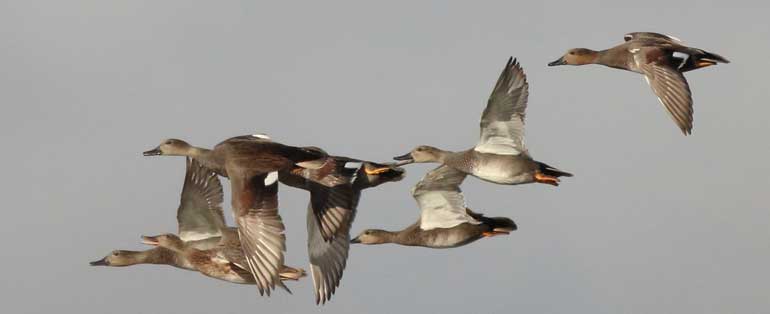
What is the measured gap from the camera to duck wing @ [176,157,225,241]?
2683cm

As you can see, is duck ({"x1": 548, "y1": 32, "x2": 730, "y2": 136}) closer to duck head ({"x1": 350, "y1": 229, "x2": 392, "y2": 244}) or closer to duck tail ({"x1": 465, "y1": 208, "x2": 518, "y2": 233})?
duck tail ({"x1": 465, "y1": 208, "x2": 518, "y2": 233})

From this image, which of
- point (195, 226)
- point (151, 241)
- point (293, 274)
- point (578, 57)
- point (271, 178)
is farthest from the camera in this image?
point (578, 57)

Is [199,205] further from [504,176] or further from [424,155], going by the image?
[504,176]

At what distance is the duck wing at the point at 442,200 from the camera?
25.9 meters

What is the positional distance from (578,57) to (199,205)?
6597mm

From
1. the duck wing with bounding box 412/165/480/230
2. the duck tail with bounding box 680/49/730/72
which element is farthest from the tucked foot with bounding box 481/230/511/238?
the duck tail with bounding box 680/49/730/72

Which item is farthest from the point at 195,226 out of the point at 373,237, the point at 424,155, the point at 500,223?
the point at 500,223

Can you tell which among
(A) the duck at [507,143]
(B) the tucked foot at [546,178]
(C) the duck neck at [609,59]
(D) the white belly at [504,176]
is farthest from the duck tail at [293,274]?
(C) the duck neck at [609,59]

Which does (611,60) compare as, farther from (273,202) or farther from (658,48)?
(273,202)

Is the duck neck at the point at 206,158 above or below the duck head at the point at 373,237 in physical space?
above

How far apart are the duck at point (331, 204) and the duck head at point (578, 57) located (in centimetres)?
487

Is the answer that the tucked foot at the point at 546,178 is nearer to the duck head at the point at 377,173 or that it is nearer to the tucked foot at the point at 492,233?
the tucked foot at the point at 492,233

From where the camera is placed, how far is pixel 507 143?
24.1 meters

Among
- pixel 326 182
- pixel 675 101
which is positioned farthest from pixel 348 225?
pixel 675 101
